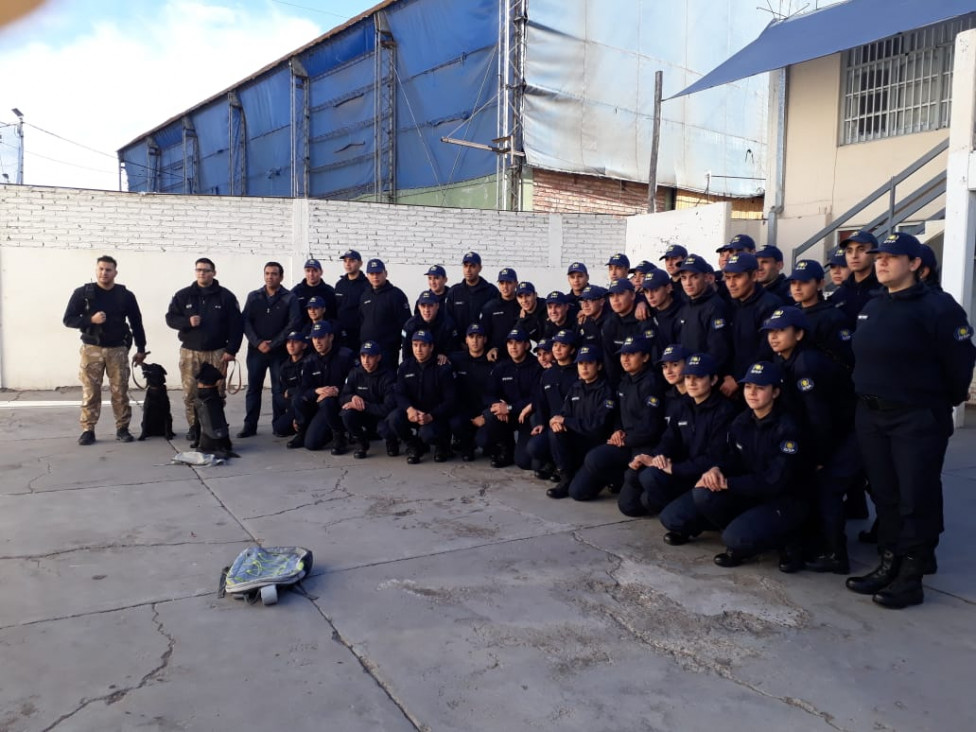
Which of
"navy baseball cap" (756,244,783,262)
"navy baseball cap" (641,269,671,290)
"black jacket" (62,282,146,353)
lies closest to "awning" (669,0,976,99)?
"navy baseball cap" (756,244,783,262)

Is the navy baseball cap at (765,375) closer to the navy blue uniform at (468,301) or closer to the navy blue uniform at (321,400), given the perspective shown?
the navy blue uniform at (468,301)

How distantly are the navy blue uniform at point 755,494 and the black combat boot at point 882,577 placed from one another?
18.6 inches

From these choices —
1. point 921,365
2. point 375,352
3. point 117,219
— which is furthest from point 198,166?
point 921,365

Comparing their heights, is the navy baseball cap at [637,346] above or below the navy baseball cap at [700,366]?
above

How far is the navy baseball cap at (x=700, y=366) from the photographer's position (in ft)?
16.2

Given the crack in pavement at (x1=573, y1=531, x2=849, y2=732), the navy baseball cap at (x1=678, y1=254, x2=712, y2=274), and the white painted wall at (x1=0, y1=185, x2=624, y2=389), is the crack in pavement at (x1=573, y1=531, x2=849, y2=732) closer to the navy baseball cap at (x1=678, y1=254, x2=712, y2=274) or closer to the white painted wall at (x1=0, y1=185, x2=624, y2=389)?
the navy baseball cap at (x1=678, y1=254, x2=712, y2=274)

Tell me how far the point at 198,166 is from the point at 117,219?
58.7 ft

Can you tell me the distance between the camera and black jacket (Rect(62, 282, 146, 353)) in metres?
7.53

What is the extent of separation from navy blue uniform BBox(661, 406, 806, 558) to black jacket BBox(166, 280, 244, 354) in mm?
5033

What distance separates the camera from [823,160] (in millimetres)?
11828

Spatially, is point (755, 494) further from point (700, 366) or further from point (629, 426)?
point (629, 426)

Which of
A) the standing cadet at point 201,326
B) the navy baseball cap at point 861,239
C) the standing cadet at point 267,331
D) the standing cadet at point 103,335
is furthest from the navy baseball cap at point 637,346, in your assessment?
the standing cadet at point 103,335

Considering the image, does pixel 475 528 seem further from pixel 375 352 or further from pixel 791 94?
pixel 791 94

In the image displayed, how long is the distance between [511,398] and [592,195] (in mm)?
10937
